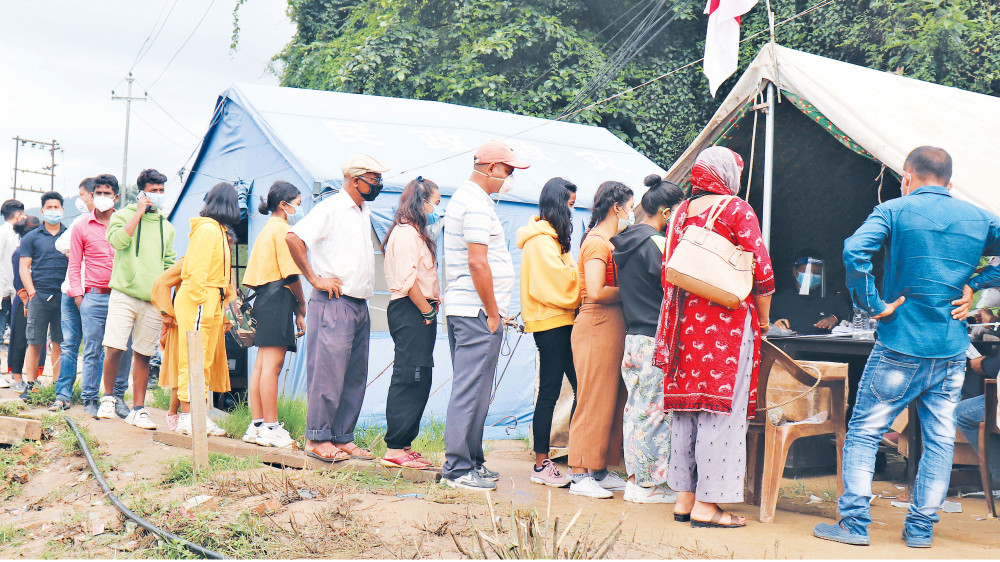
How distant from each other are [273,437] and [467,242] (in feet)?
6.71

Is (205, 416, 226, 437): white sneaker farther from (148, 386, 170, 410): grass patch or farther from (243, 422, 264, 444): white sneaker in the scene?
(148, 386, 170, 410): grass patch

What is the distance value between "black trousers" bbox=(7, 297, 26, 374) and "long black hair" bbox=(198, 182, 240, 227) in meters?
3.42

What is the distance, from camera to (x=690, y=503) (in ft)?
12.3

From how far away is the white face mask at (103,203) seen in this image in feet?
20.1

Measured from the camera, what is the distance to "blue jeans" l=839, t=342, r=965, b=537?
11.1 feet

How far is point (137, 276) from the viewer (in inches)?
231

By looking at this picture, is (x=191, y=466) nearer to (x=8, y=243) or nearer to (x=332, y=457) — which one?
(x=332, y=457)

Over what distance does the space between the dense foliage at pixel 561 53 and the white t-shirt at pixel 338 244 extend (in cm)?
927

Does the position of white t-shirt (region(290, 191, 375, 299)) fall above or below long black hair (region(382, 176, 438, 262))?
below

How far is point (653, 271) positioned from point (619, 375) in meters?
0.68

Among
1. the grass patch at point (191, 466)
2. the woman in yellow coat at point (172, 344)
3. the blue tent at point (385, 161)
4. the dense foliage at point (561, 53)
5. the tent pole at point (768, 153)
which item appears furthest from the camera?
the dense foliage at point (561, 53)

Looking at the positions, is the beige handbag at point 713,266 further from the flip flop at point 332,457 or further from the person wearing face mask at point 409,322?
the flip flop at point 332,457

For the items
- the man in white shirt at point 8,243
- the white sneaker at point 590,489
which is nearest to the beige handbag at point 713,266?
the white sneaker at point 590,489

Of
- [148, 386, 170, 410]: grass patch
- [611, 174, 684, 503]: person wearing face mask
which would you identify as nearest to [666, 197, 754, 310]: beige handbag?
[611, 174, 684, 503]: person wearing face mask
